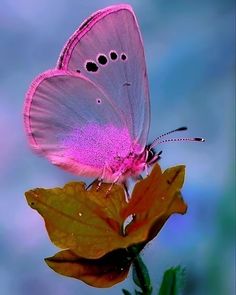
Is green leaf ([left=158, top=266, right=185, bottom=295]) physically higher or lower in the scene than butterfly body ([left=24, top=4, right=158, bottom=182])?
lower

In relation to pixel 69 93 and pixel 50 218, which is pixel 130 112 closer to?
pixel 69 93

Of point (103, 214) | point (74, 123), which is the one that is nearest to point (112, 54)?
point (74, 123)

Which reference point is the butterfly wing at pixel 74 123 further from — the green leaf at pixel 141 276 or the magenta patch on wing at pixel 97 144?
the green leaf at pixel 141 276

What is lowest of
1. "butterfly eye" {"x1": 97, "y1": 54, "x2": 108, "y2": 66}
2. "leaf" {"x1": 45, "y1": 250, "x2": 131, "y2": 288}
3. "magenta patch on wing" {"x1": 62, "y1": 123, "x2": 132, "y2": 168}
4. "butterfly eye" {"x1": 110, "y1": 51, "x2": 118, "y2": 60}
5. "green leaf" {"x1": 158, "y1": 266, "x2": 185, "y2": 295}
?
"green leaf" {"x1": 158, "y1": 266, "x2": 185, "y2": 295}

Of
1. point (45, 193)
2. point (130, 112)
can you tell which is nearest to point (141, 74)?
point (130, 112)

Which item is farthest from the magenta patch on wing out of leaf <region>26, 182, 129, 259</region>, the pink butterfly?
leaf <region>26, 182, 129, 259</region>

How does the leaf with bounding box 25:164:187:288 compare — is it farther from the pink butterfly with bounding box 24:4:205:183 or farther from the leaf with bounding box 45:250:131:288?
the pink butterfly with bounding box 24:4:205:183

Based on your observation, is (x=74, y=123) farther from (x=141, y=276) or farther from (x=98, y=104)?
(x=141, y=276)
